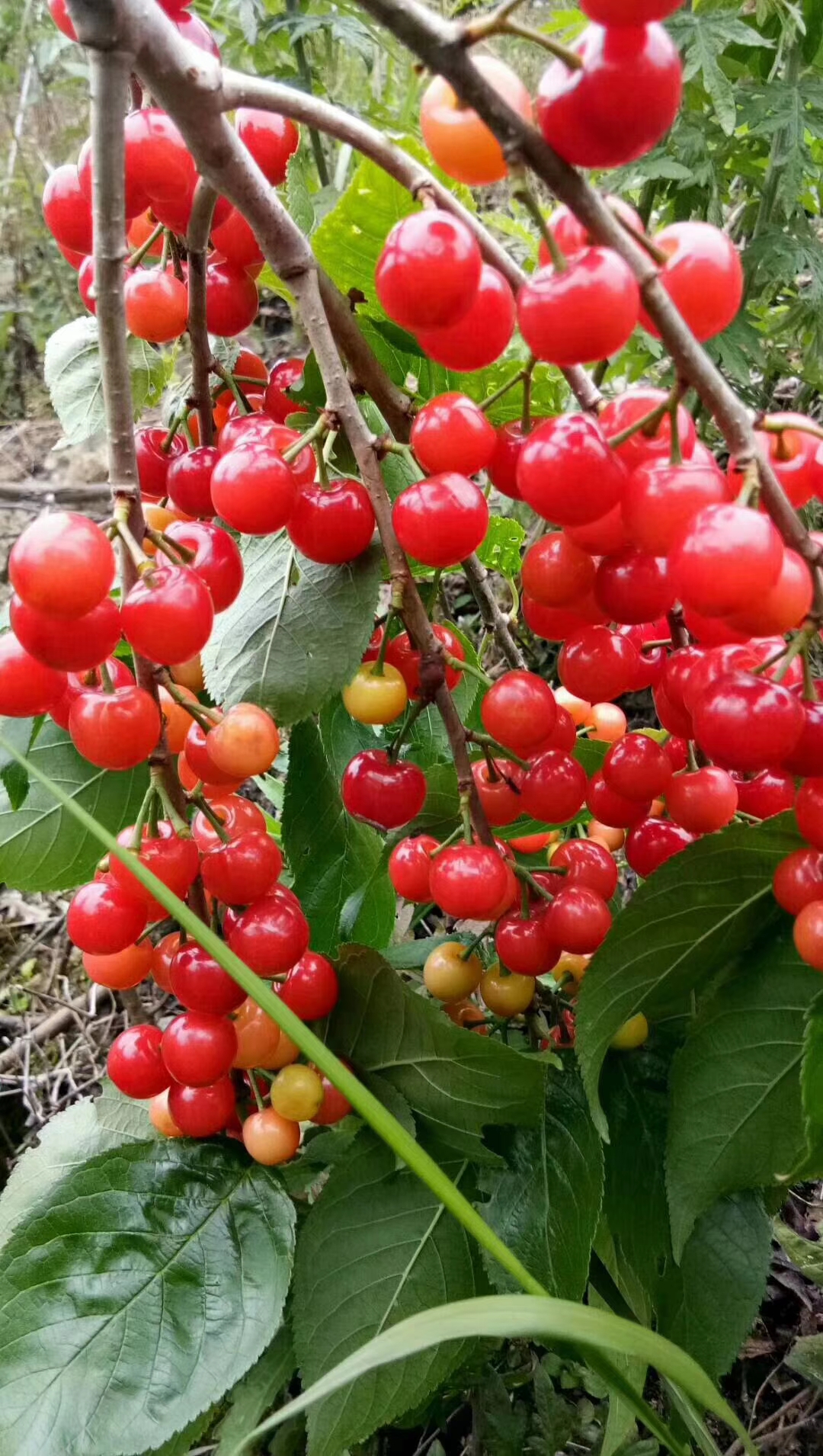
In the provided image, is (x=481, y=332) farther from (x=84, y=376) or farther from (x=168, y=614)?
→ (x=84, y=376)

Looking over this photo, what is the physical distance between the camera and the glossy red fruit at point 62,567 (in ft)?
1.38

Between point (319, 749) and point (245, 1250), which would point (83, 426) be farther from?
point (245, 1250)

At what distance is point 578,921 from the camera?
581mm

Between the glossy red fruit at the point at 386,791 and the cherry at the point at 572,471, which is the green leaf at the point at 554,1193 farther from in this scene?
the cherry at the point at 572,471

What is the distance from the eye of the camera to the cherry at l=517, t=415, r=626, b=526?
0.38 metres

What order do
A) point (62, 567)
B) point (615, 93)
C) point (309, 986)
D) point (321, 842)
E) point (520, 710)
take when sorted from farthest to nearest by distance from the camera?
1. point (321, 842)
2. point (309, 986)
3. point (520, 710)
4. point (62, 567)
5. point (615, 93)

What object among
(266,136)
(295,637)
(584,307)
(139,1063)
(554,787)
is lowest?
(139,1063)

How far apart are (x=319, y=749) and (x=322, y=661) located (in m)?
0.19

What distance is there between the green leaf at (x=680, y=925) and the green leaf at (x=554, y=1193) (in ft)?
0.41

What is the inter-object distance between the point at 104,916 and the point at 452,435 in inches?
12.3

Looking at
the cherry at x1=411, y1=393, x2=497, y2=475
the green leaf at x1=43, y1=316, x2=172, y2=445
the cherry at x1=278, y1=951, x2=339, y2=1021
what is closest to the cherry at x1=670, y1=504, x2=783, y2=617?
the cherry at x1=411, y1=393, x2=497, y2=475

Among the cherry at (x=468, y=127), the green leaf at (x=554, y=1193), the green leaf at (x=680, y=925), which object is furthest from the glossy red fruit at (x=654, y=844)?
the cherry at (x=468, y=127)

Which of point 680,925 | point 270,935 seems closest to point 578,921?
point 680,925

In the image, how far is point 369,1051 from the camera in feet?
2.25
